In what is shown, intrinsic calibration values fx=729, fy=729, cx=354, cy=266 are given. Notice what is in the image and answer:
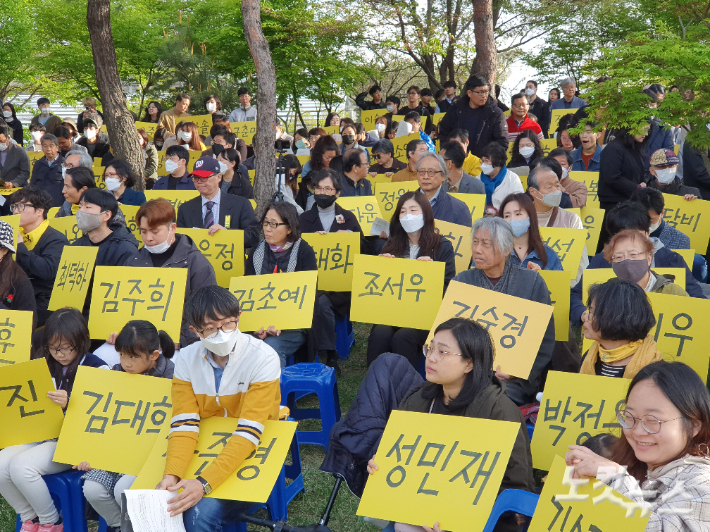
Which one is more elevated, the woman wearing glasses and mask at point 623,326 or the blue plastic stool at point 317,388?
the woman wearing glasses and mask at point 623,326

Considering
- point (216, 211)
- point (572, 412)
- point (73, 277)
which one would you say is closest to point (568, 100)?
point (216, 211)

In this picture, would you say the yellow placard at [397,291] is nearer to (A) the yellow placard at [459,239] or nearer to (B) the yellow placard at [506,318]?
(B) the yellow placard at [506,318]

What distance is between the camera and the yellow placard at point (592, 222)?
762 centimetres

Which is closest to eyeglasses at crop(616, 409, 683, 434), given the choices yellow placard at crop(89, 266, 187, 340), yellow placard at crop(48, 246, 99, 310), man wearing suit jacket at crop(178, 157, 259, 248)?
yellow placard at crop(89, 266, 187, 340)

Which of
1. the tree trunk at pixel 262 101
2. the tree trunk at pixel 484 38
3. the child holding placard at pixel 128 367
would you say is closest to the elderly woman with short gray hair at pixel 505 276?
the child holding placard at pixel 128 367

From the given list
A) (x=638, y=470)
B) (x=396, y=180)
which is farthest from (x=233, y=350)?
(x=396, y=180)

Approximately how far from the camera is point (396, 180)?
9031mm

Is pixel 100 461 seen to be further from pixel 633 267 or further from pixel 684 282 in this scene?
pixel 684 282

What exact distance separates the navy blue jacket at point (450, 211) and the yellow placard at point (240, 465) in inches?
139

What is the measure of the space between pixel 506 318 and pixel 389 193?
4036mm

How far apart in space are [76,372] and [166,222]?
1718 mm

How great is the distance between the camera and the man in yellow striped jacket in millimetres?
3715

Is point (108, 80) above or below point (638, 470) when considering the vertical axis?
above

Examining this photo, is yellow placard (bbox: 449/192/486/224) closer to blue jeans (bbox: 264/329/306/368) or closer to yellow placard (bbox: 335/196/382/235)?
yellow placard (bbox: 335/196/382/235)
